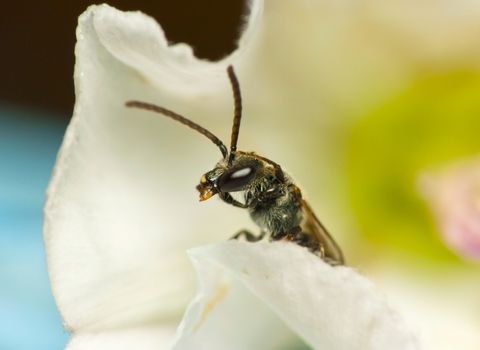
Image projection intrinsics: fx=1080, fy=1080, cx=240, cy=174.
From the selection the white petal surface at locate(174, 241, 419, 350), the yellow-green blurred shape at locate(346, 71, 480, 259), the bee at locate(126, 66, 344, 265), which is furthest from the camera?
the yellow-green blurred shape at locate(346, 71, 480, 259)

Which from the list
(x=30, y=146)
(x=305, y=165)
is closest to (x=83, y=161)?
(x=305, y=165)

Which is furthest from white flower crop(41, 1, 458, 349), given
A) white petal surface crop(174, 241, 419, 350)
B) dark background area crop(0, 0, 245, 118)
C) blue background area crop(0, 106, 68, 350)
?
dark background area crop(0, 0, 245, 118)

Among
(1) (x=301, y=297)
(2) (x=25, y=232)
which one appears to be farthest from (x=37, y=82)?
(1) (x=301, y=297)

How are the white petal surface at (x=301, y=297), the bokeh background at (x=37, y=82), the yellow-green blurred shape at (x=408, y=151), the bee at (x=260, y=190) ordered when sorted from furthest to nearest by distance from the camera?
the bokeh background at (x=37, y=82), the yellow-green blurred shape at (x=408, y=151), the bee at (x=260, y=190), the white petal surface at (x=301, y=297)

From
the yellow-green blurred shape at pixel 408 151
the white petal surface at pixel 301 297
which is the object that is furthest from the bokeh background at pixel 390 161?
the white petal surface at pixel 301 297

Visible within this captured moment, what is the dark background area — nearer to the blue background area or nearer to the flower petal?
the blue background area

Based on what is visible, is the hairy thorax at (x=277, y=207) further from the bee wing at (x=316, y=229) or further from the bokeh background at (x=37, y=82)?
the bokeh background at (x=37, y=82)
